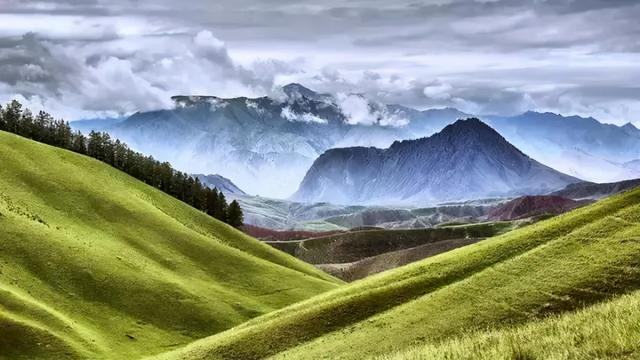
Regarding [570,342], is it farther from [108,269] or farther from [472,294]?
[108,269]

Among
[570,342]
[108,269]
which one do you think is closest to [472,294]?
[570,342]

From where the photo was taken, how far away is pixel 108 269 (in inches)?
4589

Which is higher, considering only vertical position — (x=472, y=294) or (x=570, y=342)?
(x=570, y=342)

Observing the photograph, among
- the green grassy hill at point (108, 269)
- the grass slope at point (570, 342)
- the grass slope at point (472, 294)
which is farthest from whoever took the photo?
the green grassy hill at point (108, 269)

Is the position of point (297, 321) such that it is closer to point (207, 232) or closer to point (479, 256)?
point (479, 256)

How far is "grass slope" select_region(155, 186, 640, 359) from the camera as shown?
2130 inches

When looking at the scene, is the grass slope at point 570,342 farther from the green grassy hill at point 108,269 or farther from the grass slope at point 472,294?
the green grassy hill at point 108,269

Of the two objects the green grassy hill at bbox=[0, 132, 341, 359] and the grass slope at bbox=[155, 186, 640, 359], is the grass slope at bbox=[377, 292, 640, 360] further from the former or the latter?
the green grassy hill at bbox=[0, 132, 341, 359]

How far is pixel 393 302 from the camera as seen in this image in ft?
211

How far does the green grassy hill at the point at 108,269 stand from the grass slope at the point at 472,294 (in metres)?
30.6

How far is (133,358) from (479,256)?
46478mm

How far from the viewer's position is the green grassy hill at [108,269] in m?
93.3

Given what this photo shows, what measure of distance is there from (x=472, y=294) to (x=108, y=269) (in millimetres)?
71938

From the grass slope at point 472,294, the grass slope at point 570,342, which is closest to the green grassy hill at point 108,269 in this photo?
the grass slope at point 472,294
